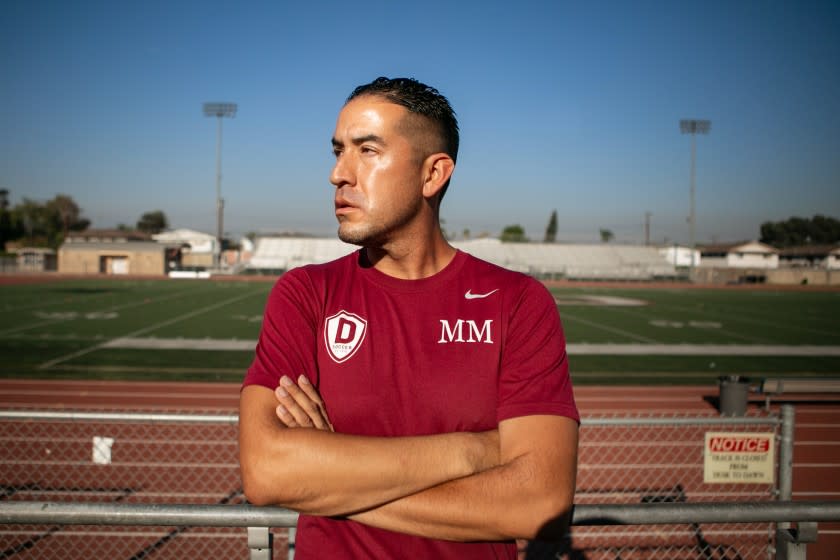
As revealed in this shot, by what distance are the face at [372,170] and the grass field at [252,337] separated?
11284 mm

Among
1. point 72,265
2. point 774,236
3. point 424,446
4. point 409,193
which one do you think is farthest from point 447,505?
point 774,236

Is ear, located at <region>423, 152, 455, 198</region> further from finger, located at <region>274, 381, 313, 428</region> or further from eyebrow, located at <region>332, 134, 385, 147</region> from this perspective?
finger, located at <region>274, 381, 313, 428</region>

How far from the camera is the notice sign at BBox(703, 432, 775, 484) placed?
4.38 metres

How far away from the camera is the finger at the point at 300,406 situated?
66.3 inches

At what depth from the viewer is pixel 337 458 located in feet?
5.02

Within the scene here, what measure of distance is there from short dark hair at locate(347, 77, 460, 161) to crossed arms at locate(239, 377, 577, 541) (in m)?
1.01

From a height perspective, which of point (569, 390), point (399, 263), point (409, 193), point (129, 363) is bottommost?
point (129, 363)

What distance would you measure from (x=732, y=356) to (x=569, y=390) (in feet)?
55.3

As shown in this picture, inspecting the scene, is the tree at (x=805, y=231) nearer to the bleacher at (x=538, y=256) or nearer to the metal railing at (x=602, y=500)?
the bleacher at (x=538, y=256)

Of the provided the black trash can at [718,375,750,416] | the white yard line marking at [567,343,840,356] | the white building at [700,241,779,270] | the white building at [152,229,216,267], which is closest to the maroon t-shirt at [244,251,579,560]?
the black trash can at [718,375,750,416]

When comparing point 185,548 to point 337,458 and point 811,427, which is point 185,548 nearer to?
point 337,458

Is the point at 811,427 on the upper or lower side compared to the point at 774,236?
lower

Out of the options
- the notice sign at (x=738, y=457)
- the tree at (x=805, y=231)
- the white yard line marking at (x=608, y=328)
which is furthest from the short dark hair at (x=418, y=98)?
the tree at (x=805, y=231)

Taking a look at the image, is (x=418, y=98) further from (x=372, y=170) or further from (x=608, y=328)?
(x=608, y=328)
